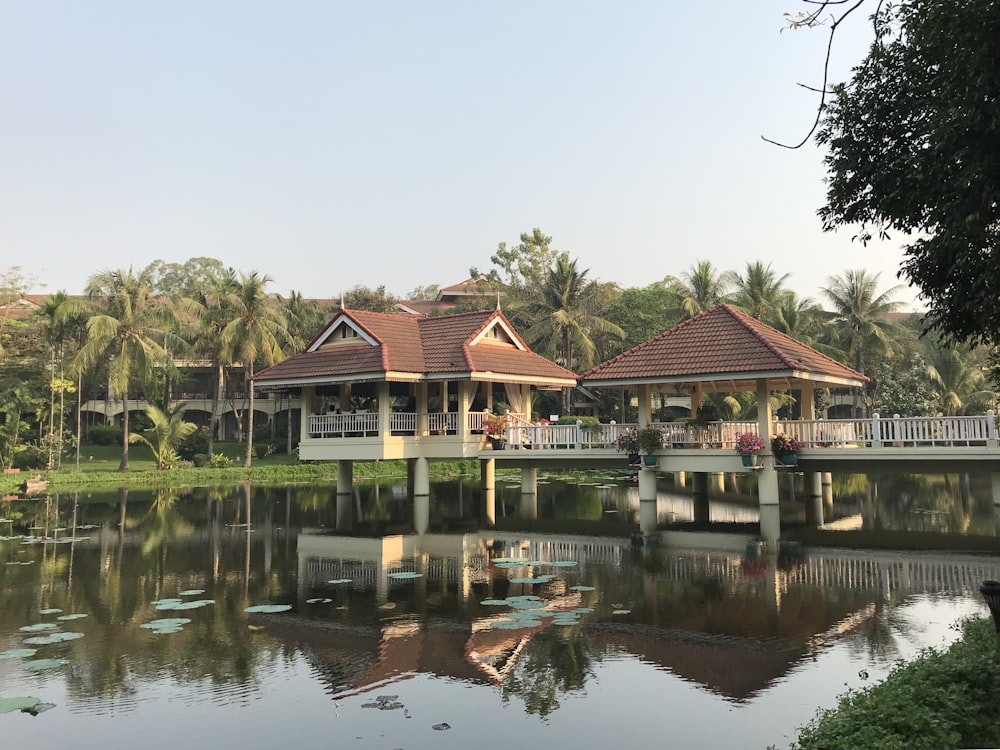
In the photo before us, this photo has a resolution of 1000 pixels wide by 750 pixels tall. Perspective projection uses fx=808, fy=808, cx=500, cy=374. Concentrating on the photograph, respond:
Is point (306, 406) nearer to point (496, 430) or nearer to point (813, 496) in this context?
point (496, 430)

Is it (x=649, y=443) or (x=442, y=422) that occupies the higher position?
(x=442, y=422)

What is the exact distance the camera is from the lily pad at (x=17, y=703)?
6746 mm

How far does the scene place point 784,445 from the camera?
16953 mm

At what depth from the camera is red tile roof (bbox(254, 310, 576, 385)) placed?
71.1 ft

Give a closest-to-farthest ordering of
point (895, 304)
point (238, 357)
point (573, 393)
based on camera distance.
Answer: point (238, 357)
point (895, 304)
point (573, 393)

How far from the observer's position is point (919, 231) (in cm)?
756

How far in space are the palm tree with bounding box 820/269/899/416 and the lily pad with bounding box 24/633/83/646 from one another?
3903 centimetres

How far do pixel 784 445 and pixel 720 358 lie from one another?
7.70 feet

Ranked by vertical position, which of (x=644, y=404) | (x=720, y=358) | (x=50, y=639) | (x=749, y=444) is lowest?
(x=50, y=639)

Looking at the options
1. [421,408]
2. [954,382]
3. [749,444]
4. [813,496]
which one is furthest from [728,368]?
[954,382]

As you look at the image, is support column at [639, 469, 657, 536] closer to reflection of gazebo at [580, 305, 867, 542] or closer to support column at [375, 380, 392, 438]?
reflection of gazebo at [580, 305, 867, 542]

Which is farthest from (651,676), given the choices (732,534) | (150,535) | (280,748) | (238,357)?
(238,357)

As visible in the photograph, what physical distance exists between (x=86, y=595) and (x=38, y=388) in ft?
98.5

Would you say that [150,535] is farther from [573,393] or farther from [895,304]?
[895,304]
